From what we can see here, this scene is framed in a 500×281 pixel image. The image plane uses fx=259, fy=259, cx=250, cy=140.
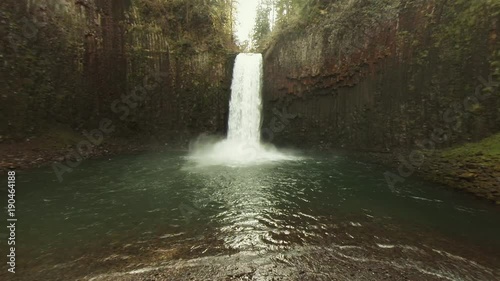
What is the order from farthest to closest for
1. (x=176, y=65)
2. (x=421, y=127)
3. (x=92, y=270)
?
(x=176, y=65) < (x=421, y=127) < (x=92, y=270)

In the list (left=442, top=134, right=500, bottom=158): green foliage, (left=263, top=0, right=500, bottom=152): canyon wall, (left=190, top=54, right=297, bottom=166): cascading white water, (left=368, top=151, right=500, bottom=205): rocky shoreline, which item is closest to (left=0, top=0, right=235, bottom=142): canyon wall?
(left=190, top=54, right=297, bottom=166): cascading white water

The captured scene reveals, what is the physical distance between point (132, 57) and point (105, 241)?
1590cm

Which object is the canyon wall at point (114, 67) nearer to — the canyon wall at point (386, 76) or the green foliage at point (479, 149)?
the canyon wall at point (386, 76)

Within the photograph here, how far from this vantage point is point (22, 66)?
13.5m

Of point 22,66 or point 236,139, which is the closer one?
point 22,66

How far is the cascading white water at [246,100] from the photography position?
2106 centimetres

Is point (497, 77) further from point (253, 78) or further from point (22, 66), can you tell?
point (22, 66)

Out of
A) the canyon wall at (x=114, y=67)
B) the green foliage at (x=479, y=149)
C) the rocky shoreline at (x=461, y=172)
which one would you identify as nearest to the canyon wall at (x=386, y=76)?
the green foliage at (x=479, y=149)

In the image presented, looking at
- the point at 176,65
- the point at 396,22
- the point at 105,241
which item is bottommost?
the point at 105,241

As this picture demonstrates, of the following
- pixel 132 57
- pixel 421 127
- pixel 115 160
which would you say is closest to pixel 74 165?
pixel 115 160

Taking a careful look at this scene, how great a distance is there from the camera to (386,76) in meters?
14.7

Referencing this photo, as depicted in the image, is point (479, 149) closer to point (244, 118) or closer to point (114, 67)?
point (244, 118)

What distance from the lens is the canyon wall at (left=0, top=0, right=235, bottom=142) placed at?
13.5 metres

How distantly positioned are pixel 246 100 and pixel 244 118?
5.05ft
